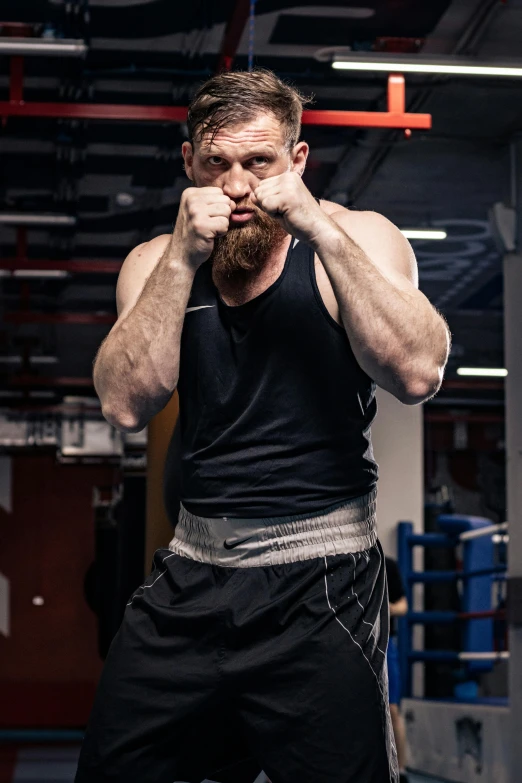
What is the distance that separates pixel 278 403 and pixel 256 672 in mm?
410

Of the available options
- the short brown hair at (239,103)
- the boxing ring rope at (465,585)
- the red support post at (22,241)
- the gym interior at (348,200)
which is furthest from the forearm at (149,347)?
the red support post at (22,241)

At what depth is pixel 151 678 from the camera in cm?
166

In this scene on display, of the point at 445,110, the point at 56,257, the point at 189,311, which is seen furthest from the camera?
the point at 56,257

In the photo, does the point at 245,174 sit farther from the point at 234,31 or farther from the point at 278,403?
the point at 234,31

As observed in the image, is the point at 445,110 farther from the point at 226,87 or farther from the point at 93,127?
the point at 226,87

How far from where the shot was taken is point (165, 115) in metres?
5.37

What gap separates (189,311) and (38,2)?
4.44m

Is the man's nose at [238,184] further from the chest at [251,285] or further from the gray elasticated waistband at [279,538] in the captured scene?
the gray elasticated waistband at [279,538]

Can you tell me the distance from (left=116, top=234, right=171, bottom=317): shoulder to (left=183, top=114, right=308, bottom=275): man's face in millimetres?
191

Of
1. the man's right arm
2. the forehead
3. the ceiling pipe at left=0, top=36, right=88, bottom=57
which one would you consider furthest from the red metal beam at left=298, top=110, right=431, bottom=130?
the man's right arm

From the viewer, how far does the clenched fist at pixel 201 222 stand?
1.67m

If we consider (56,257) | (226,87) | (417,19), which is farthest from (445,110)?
(226,87)

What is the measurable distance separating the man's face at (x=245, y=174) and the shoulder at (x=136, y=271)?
19cm

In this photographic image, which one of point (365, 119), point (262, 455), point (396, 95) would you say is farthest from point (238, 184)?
point (396, 95)
